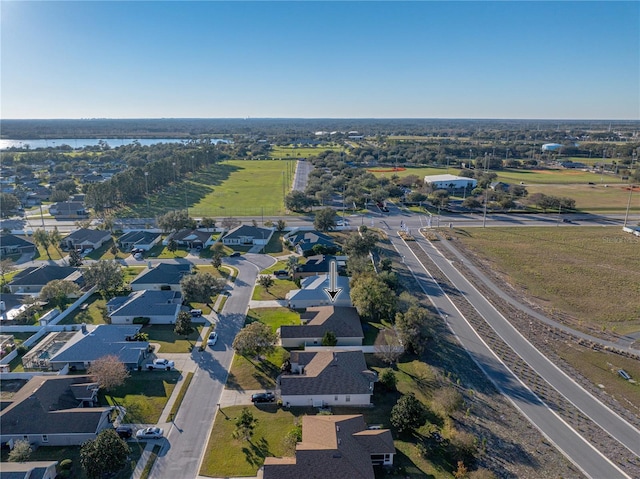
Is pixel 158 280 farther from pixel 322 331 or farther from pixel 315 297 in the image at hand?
pixel 322 331

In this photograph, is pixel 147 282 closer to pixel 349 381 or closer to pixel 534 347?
pixel 349 381

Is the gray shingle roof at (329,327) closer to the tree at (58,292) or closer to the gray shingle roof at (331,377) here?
the gray shingle roof at (331,377)

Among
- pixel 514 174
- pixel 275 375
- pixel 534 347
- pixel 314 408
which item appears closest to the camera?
pixel 314 408

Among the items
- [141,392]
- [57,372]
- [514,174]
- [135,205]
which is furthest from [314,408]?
[514,174]

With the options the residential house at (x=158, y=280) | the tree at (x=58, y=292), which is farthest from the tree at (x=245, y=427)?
the tree at (x=58, y=292)

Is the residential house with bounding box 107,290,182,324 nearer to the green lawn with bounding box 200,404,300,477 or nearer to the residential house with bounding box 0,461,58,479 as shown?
the green lawn with bounding box 200,404,300,477

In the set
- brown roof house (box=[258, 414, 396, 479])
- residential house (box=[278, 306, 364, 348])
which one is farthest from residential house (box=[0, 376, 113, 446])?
residential house (box=[278, 306, 364, 348])
